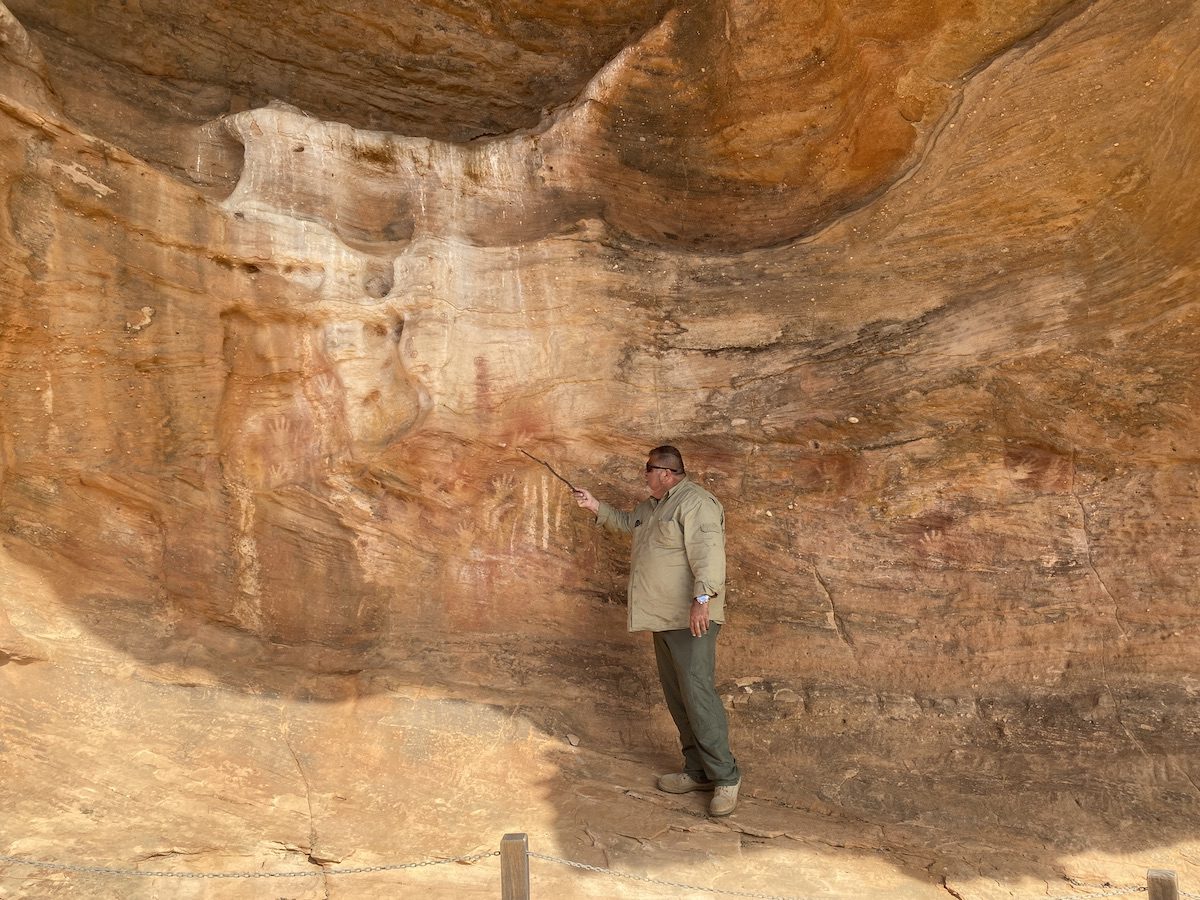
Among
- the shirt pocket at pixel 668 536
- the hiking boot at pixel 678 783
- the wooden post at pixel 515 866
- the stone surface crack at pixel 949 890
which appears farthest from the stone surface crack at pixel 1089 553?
the wooden post at pixel 515 866

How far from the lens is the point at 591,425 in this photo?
5.45 metres

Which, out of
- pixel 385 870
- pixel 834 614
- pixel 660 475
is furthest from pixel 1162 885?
pixel 385 870

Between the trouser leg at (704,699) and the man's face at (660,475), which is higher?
the man's face at (660,475)

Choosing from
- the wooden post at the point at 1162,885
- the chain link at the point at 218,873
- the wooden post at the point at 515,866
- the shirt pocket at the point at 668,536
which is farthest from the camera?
the shirt pocket at the point at 668,536

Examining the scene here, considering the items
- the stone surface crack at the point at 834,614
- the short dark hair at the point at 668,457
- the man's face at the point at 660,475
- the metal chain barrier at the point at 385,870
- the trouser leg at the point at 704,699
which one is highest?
the short dark hair at the point at 668,457

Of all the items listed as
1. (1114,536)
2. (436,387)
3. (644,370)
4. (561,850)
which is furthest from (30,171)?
(1114,536)

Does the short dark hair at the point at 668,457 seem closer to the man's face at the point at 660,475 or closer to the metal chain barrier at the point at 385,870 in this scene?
the man's face at the point at 660,475

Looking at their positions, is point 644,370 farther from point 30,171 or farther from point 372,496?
point 30,171

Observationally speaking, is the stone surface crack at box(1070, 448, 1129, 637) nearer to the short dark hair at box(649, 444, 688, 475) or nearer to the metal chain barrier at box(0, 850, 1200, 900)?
the metal chain barrier at box(0, 850, 1200, 900)

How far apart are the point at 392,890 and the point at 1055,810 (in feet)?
9.88

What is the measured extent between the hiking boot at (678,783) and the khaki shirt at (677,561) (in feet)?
2.53

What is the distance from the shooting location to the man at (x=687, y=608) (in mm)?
4480

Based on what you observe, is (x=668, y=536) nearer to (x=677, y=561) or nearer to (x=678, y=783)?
(x=677, y=561)

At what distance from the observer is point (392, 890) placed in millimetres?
3840
